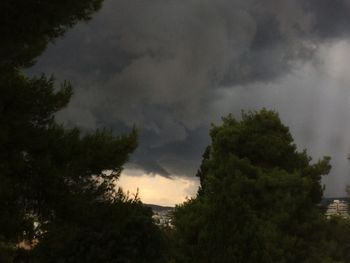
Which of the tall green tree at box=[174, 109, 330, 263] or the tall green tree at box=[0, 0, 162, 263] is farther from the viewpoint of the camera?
the tall green tree at box=[174, 109, 330, 263]

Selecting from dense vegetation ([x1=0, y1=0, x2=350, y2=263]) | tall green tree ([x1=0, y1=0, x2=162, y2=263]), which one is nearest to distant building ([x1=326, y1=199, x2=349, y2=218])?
dense vegetation ([x1=0, y1=0, x2=350, y2=263])

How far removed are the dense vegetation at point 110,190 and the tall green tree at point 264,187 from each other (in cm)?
7

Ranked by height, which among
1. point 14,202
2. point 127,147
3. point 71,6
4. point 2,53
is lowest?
Result: point 14,202

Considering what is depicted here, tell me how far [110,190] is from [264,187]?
16.4 m

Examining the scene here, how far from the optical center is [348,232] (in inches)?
1438

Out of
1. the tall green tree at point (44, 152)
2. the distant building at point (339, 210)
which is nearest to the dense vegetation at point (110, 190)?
the tall green tree at point (44, 152)

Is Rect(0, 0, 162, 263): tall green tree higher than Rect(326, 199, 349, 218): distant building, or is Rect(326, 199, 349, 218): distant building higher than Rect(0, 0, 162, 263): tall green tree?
Rect(326, 199, 349, 218): distant building

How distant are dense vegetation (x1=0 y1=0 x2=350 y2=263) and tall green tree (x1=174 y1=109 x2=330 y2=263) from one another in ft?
0.23

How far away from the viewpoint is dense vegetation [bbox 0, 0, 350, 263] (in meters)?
16.9

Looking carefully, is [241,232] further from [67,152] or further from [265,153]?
[265,153]

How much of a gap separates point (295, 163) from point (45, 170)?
2340 cm

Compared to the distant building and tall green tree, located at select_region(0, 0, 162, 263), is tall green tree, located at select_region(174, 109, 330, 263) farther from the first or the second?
tall green tree, located at select_region(0, 0, 162, 263)

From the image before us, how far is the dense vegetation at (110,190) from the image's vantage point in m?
16.9

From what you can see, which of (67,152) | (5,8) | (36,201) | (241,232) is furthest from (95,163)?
(241,232)
